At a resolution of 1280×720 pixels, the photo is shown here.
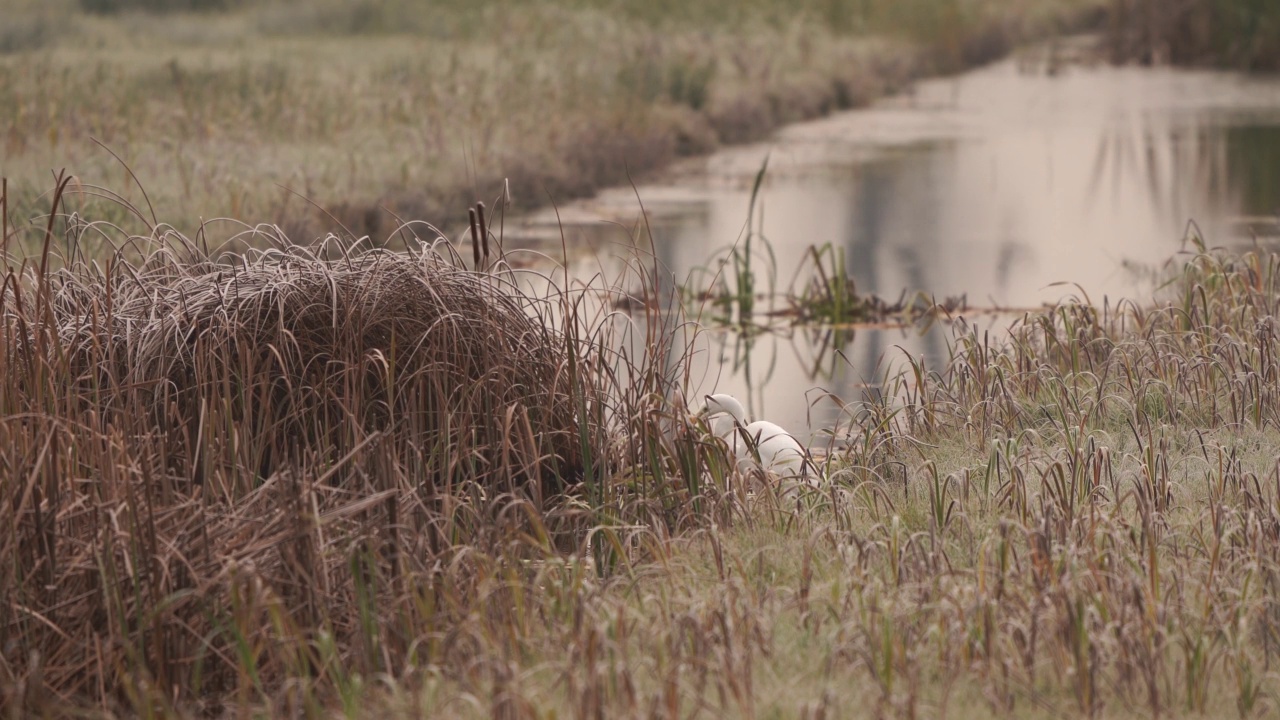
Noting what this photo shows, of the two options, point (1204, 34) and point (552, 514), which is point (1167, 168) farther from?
point (552, 514)

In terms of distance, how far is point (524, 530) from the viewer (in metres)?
4.38

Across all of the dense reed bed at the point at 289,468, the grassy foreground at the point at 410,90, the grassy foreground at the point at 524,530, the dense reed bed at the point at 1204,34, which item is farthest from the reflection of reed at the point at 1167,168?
the dense reed bed at the point at 289,468

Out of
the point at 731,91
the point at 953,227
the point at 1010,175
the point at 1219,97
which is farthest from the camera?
the point at 1219,97

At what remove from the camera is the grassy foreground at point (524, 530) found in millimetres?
3305

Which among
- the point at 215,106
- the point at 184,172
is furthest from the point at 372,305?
the point at 215,106

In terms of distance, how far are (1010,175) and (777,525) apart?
10526 millimetres

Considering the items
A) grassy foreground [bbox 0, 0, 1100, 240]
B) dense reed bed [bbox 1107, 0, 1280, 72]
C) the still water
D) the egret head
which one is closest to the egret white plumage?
the egret head

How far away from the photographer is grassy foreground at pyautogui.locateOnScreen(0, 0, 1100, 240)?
33.3 ft

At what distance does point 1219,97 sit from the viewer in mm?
20156

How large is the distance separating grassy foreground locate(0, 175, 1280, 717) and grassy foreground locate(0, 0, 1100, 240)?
0.52 meters

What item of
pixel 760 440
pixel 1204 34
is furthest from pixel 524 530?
pixel 1204 34

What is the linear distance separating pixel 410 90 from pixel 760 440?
10098 mm

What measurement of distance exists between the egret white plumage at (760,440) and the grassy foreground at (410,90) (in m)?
0.98

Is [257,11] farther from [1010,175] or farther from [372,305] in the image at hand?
[372,305]
